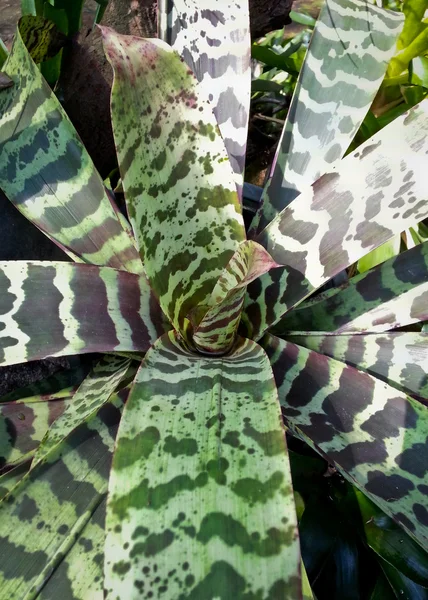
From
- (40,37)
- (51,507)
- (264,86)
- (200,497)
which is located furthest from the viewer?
(264,86)

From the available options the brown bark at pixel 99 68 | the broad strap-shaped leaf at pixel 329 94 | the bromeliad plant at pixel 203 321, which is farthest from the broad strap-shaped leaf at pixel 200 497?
the brown bark at pixel 99 68

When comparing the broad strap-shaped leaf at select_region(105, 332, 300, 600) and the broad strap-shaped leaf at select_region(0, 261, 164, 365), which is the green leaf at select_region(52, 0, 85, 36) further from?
the broad strap-shaped leaf at select_region(105, 332, 300, 600)

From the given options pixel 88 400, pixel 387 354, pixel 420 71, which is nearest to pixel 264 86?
pixel 420 71

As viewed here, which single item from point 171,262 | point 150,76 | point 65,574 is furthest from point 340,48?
point 65,574

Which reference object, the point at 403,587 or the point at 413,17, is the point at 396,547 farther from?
the point at 413,17

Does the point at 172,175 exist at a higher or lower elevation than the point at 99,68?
lower

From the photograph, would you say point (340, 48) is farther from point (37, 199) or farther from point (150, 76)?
point (37, 199)

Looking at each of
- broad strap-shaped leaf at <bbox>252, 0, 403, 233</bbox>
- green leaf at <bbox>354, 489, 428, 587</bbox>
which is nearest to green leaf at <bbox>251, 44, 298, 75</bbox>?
broad strap-shaped leaf at <bbox>252, 0, 403, 233</bbox>
